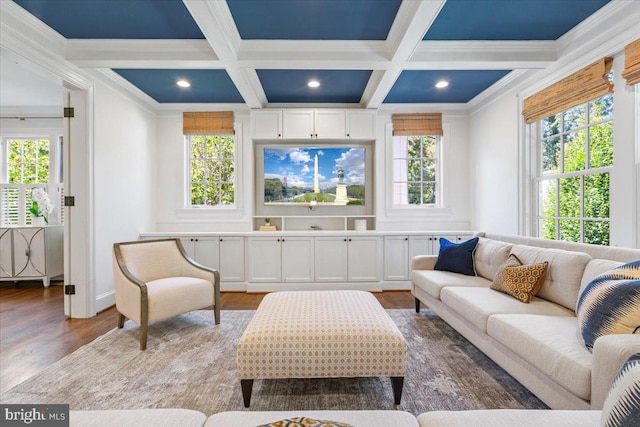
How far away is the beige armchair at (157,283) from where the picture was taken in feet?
8.30

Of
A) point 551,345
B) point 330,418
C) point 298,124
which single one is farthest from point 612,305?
point 298,124

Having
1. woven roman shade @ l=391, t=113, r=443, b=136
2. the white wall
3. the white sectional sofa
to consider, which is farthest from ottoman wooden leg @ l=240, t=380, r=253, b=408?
woven roman shade @ l=391, t=113, r=443, b=136

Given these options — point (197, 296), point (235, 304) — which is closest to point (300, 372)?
point (197, 296)

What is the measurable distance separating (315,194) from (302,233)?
71cm

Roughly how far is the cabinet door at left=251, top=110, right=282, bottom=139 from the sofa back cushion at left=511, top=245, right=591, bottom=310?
337 cm

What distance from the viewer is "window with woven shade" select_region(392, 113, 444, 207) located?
4691 mm

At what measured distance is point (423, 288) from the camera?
304 cm

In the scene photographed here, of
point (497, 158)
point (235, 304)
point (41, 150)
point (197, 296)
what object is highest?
point (41, 150)

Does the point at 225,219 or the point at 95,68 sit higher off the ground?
the point at 95,68

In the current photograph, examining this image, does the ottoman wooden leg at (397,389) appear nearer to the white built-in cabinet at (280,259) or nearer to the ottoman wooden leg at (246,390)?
the ottoman wooden leg at (246,390)

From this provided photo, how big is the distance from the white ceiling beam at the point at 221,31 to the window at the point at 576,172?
3221 millimetres

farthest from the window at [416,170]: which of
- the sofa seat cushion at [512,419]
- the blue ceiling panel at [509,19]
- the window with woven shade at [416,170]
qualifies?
the sofa seat cushion at [512,419]

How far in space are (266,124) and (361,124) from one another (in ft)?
4.42

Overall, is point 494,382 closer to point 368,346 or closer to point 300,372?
point 368,346
